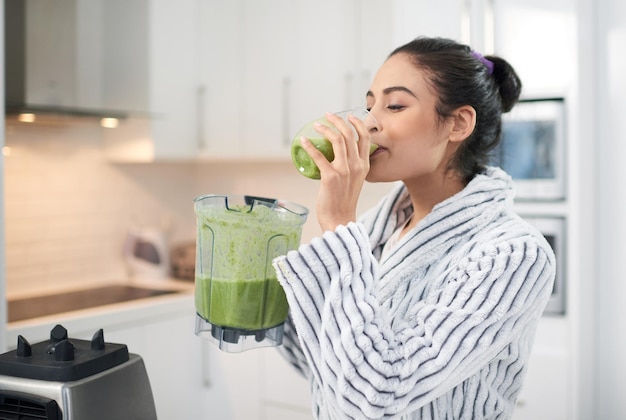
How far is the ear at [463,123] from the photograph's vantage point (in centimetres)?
135

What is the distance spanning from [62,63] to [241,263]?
6.49 feet

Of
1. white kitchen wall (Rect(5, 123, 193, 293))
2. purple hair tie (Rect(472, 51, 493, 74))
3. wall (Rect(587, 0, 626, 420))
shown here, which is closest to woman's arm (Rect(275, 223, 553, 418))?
purple hair tie (Rect(472, 51, 493, 74))

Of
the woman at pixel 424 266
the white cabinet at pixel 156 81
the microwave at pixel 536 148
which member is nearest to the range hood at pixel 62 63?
the white cabinet at pixel 156 81

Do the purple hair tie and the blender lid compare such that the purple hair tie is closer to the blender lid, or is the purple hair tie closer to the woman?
the woman

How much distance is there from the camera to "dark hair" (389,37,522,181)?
1.33 m

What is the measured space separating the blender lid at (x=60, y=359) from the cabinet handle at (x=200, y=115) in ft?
7.11

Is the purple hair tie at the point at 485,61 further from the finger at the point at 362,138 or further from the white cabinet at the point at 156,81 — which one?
the white cabinet at the point at 156,81

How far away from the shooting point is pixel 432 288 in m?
1.22

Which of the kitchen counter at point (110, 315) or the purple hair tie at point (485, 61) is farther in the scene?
the kitchen counter at point (110, 315)

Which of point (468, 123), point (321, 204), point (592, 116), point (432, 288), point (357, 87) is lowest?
point (432, 288)

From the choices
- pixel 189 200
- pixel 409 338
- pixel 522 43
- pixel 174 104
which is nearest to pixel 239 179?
pixel 189 200

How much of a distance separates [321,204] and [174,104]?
2071 mm

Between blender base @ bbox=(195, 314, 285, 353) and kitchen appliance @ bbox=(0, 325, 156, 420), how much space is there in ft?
0.41

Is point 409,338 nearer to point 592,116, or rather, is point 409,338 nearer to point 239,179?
point 592,116
